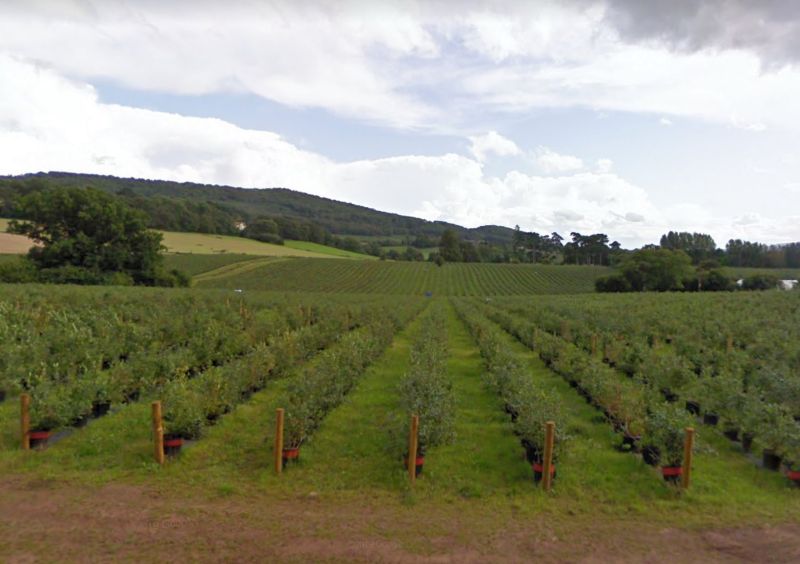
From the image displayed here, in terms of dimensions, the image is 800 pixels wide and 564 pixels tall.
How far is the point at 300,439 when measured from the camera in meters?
8.37

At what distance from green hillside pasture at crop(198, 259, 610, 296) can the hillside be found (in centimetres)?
6788

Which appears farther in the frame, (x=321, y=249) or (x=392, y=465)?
(x=321, y=249)

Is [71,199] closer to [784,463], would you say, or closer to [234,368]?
[234,368]

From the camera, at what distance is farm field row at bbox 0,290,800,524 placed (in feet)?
23.8

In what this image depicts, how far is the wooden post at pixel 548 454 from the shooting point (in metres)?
7.32

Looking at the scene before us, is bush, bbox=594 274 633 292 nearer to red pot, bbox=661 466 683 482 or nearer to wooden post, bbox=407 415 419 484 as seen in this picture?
red pot, bbox=661 466 683 482

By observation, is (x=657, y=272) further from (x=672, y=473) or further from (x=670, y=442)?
(x=672, y=473)

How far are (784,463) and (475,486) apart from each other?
17.4 feet

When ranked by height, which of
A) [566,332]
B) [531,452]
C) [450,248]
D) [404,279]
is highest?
[450,248]

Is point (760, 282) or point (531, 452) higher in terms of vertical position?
point (760, 282)

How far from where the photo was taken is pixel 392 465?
27.1 feet

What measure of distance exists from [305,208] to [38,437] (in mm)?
170844

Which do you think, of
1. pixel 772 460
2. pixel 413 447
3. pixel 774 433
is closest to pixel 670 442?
pixel 774 433

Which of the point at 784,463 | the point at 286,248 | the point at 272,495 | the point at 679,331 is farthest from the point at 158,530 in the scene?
the point at 286,248
